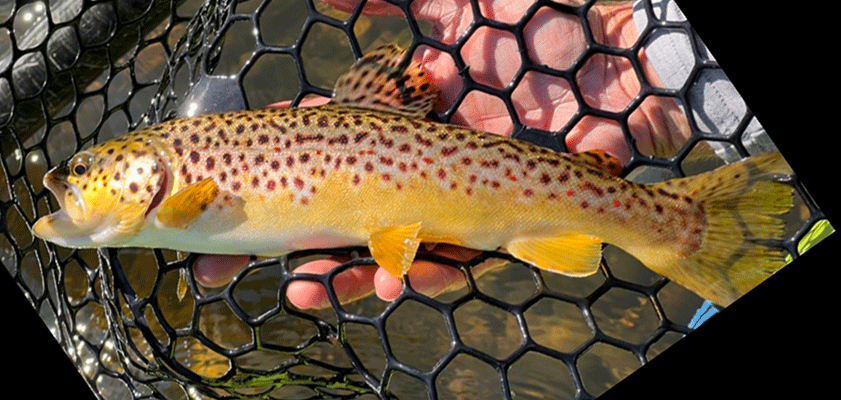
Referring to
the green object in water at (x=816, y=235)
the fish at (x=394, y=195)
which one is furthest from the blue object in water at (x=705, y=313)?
the fish at (x=394, y=195)

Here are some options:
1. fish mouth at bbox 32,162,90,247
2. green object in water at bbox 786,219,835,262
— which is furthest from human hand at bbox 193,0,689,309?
green object in water at bbox 786,219,835,262

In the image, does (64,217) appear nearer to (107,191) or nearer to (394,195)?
(107,191)

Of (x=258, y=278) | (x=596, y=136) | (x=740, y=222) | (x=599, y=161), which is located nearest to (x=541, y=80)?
(x=596, y=136)

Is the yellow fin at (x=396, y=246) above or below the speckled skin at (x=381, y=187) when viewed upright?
below

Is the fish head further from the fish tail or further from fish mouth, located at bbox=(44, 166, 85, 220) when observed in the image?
the fish tail

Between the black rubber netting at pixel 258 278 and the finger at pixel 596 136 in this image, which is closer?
the black rubber netting at pixel 258 278

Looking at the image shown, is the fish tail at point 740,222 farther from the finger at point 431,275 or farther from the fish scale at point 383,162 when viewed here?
the finger at point 431,275
